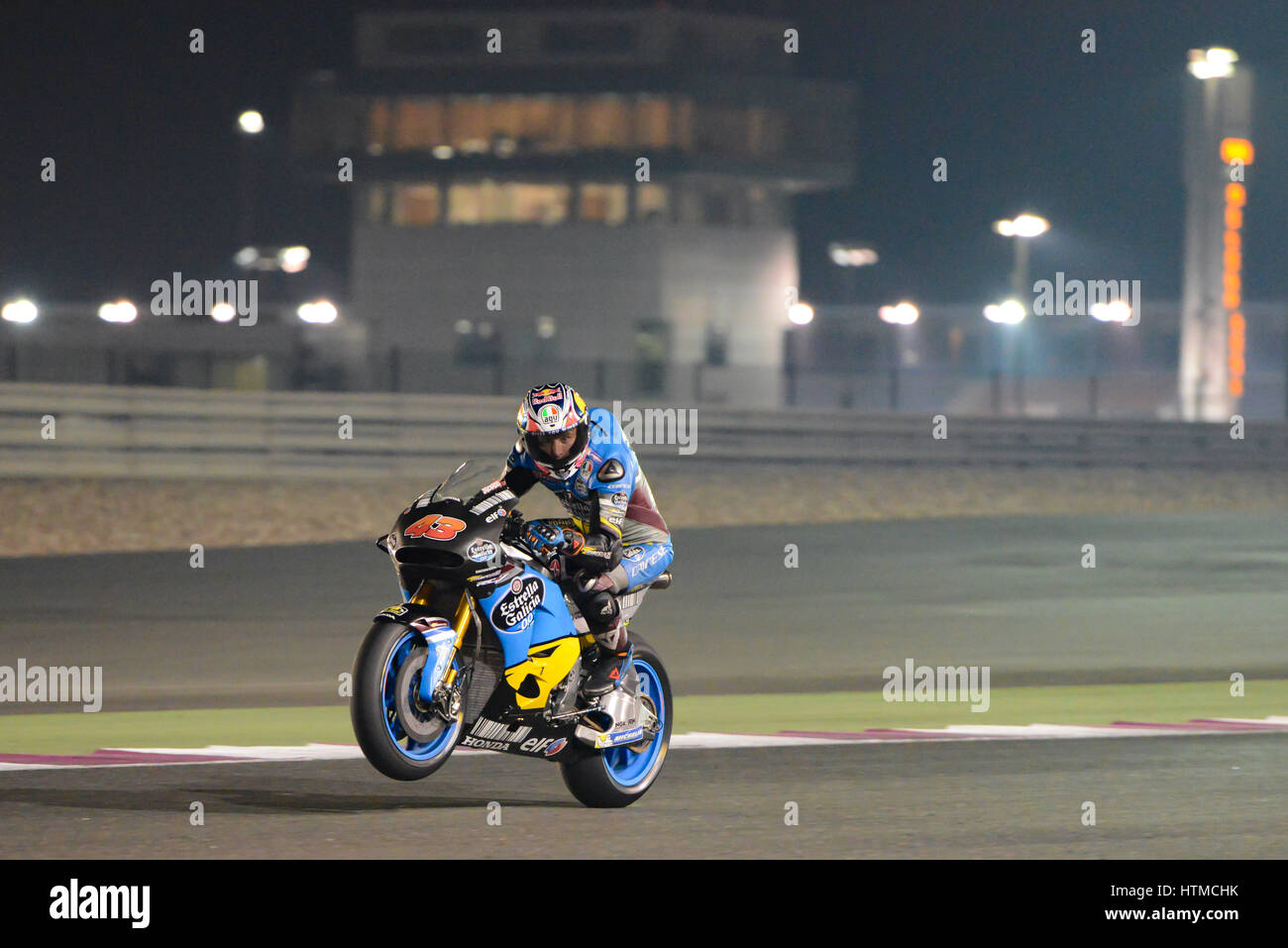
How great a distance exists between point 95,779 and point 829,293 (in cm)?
9107

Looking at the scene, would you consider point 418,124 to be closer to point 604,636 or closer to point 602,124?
point 602,124

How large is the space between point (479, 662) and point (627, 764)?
977mm

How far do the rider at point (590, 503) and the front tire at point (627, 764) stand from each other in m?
0.28

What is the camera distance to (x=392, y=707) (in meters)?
6.62

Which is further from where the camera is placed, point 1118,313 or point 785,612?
point 1118,313

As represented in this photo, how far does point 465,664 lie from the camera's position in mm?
6883

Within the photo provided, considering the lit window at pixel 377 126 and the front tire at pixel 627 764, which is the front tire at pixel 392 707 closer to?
the front tire at pixel 627 764

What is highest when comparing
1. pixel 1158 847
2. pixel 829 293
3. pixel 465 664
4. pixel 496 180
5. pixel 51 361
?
pixel 829 293

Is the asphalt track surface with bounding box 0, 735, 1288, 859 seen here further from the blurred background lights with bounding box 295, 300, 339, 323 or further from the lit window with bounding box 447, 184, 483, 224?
the blurred background lights with bounding box 295, 300, 339, 323

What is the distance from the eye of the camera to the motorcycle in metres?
6.62

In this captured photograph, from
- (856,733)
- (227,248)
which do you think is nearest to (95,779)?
(856,733)

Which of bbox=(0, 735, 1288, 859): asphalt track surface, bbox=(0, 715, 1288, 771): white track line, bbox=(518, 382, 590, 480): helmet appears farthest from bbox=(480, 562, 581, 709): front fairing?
bbox=(0, 715, 1288, 771): white track line

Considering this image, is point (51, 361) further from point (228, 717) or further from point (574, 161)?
point (228, 717)

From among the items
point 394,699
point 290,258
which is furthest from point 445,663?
point 290,258
